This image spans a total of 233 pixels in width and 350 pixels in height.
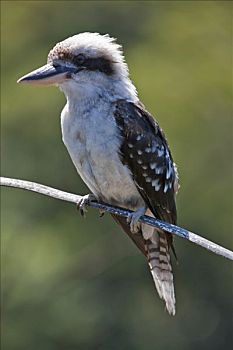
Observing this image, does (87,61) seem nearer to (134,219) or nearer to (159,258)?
(134,219)

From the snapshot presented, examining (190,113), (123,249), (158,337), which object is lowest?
(158,337)

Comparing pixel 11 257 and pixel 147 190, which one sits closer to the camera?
pixel 147 190

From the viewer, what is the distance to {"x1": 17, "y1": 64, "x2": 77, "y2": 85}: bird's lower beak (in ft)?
14.3

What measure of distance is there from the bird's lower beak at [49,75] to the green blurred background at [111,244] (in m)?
2.97

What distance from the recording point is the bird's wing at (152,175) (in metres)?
4.52

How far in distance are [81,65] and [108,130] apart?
288 millimetres

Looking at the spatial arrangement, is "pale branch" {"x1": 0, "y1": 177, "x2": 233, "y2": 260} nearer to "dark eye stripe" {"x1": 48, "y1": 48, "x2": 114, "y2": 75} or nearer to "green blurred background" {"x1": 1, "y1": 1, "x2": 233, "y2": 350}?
"dark eye stripe" {"x1": 48, "y1": 48, "x2": 114, "y2": 75}

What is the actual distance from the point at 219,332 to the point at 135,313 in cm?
58

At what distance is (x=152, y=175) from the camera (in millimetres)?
4645

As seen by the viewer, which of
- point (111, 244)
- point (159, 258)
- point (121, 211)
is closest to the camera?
point (121, 211)

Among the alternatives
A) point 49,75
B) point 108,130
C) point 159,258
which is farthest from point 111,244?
point 49,75

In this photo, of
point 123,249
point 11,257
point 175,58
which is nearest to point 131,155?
point 123,249

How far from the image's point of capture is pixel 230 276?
760cm

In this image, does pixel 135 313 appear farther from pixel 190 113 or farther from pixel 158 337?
pixel 190 113
